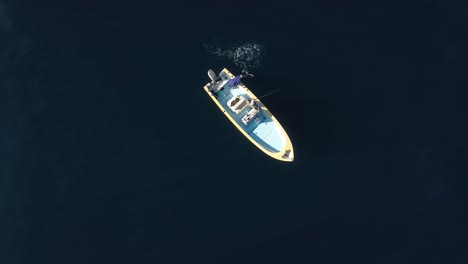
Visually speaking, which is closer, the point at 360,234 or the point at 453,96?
the point at 360,234

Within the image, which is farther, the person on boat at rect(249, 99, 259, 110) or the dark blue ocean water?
the person on boat at rect(249, 99, 259, 110)

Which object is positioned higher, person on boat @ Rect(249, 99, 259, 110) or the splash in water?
the splash in water

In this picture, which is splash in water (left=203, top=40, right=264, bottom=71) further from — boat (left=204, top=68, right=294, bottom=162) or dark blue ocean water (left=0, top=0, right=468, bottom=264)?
boat (left=204, top=68, right=294, bottom=162)

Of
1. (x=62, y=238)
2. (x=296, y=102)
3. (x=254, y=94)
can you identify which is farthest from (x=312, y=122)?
(x=62, y=238)

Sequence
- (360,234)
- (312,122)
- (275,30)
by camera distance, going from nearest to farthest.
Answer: (360,234)
(312,122)
(275,30)

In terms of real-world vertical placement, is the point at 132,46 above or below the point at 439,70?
above

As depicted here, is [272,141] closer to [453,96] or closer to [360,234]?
[360,234]

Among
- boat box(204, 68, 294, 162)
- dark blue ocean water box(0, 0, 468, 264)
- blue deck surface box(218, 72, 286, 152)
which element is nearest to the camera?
dark blue ocean water box(0, 0, 468, 264)

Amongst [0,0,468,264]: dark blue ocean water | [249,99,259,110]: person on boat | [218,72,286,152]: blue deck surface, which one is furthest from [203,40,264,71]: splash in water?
[249,99,259,110]: person on boat
